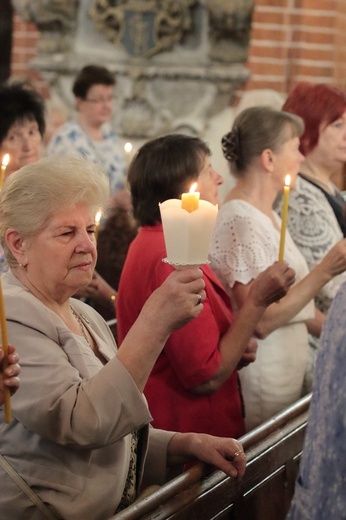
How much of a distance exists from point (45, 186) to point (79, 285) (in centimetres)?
23

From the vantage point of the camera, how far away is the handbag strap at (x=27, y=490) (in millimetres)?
1918

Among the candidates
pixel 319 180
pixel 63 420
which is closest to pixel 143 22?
pixel 319 180

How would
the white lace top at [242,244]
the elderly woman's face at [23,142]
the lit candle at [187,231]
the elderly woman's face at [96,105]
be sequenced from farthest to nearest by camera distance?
the elderly woman's face at [96,105] < the elderly woman's face at [23,142] < the white lace top at [242,244] < the lit candle at [187,231]

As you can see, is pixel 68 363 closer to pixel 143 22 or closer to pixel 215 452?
pixel 215 452

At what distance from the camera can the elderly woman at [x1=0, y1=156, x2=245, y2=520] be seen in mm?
1855

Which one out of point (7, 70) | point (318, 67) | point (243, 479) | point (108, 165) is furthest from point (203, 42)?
point (243, 479)

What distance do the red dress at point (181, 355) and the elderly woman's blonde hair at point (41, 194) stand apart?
60 cm

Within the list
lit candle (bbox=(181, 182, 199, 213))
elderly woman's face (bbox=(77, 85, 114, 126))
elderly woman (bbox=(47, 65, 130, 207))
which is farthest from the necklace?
elderly woman's face (bbox=(77, 85, 114, 126))

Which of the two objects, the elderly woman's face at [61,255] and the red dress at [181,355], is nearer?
the elderly woman's face at [61,255]

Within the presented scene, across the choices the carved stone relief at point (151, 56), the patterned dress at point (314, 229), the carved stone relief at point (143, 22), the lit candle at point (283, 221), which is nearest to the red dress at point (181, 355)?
the lit candle at point (283, 221)

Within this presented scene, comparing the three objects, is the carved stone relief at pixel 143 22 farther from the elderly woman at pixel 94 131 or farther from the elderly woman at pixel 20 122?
the elderly woman at pixel 20 122

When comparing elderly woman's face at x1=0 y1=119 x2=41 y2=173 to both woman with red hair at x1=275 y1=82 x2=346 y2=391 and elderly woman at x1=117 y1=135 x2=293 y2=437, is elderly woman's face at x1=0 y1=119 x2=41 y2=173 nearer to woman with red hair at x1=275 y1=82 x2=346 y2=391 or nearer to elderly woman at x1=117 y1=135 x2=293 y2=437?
woman with red hair at x1=275 y1=82 x2=346 y2=391

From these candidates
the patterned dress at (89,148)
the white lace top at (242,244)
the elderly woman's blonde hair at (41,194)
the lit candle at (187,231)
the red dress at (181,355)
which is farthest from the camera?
the patterned dress at (89,148)

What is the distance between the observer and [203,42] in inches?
291
